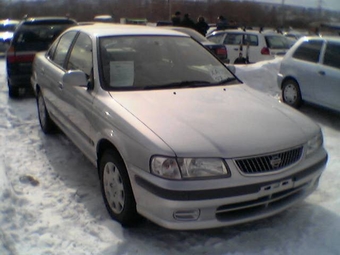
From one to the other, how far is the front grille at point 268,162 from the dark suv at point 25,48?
6.22 metres

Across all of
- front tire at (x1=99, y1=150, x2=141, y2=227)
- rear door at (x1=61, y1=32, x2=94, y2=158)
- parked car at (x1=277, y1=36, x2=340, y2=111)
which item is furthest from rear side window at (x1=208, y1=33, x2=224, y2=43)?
front tire at (x1=99, y1=150, x2=141, y2=227)

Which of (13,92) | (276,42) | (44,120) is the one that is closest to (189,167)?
(44,120)

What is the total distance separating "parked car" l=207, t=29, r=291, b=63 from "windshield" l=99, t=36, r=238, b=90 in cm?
891

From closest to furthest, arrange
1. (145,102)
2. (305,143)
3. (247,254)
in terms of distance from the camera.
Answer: (247,254)
(305,143)
(145,102)

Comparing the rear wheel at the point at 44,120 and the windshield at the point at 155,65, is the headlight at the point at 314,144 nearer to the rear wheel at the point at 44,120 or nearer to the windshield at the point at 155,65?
the windshield at the point at 155,65

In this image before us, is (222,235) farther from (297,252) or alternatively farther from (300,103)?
(300,103)

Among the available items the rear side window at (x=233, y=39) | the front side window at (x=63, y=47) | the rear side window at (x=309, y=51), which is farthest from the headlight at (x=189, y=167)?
the rear side window at (x=233, y=39)

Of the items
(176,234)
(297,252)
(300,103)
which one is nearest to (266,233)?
(297,252)

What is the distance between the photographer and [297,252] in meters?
3.21

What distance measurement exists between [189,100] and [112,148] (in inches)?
32.3

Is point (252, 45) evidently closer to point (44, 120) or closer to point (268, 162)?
point (44, 120)

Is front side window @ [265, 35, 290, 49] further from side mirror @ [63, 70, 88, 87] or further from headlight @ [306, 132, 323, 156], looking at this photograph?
side mirror @ [63, 70, 88, 87]

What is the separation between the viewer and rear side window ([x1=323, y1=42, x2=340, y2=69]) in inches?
273

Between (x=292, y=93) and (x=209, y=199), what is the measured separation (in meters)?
5.39
